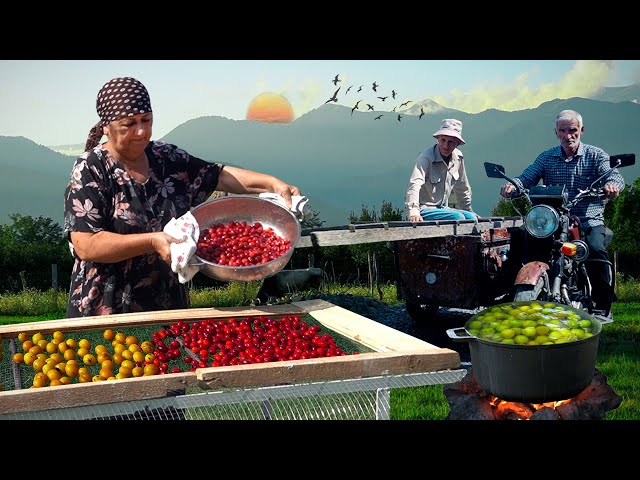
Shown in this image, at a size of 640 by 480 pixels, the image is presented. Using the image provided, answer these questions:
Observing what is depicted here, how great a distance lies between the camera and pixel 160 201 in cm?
331

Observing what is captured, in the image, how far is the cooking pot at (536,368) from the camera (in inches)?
114

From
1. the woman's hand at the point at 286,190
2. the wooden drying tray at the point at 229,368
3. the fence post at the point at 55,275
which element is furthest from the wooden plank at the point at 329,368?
the fence post at the point at 55,275

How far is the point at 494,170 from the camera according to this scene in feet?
16.0

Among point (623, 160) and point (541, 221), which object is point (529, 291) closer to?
point (541, 221)

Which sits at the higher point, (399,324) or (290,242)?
(290,242)

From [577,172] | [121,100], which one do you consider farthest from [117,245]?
[577,172]

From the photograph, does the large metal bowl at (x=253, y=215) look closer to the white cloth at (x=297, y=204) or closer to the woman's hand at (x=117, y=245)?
the white cloth at (x=297, y=204)

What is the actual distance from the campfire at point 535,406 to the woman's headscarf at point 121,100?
168 centimetres

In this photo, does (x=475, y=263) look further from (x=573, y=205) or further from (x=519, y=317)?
(x=519, y=317)

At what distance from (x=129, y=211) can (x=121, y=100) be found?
44 cm

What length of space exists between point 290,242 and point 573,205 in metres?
2.76

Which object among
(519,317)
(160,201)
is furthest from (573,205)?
(160,201)

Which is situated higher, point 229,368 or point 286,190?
point 286,190

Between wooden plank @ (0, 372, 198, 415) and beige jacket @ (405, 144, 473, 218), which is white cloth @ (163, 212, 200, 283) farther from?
beige jacket @ (405, 144, 473, 218)
